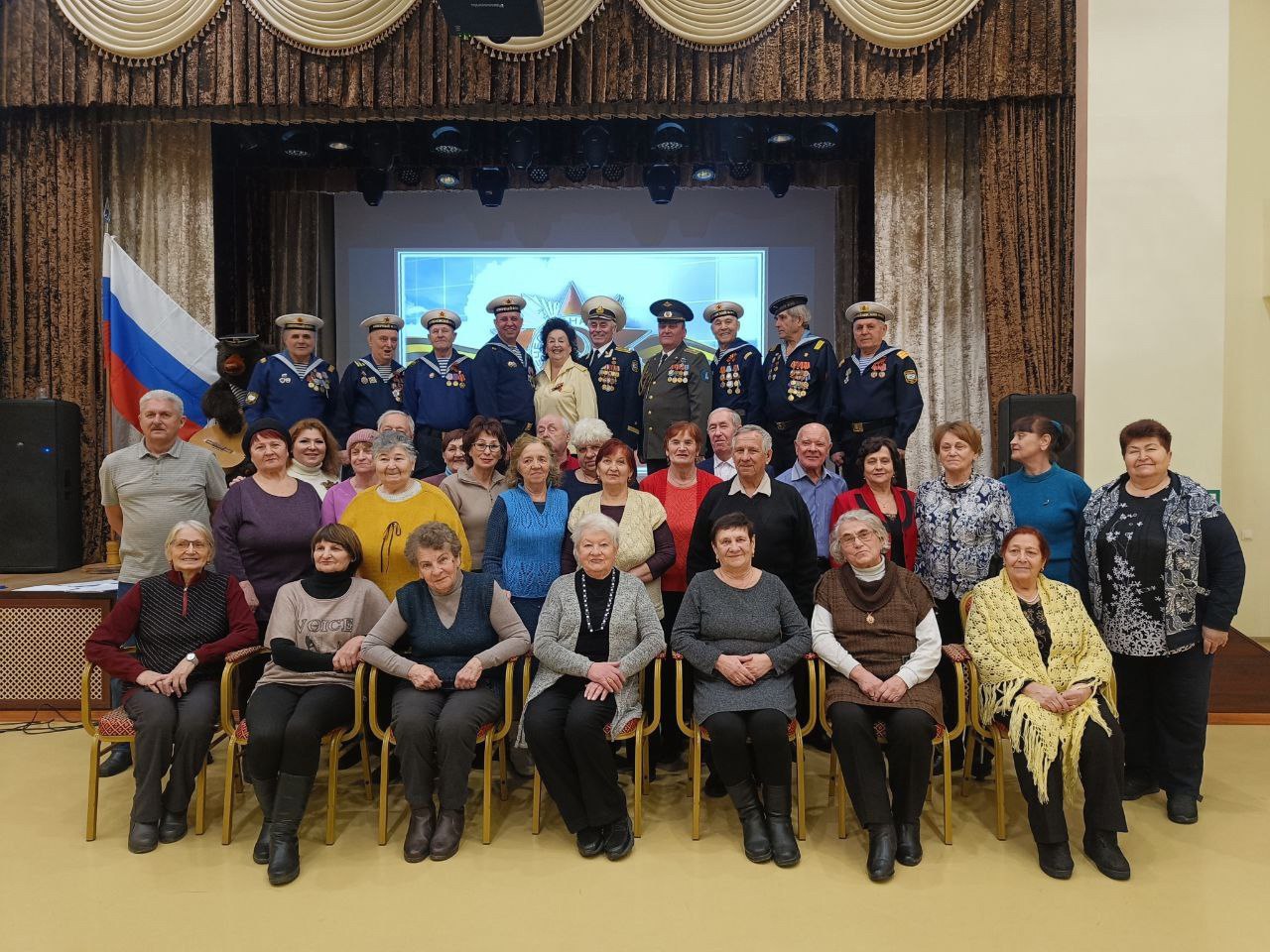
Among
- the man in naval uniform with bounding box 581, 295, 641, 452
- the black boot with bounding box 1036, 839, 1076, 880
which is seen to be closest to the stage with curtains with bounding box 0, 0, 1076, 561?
the man in naval uniform with bounding box 581, 295, 641, 452

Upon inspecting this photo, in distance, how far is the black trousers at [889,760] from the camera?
2793 mm

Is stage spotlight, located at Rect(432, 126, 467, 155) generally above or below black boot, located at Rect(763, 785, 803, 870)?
above

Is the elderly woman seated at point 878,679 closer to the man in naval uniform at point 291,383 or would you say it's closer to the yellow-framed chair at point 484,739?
the yellow-framed chair at point 484,739

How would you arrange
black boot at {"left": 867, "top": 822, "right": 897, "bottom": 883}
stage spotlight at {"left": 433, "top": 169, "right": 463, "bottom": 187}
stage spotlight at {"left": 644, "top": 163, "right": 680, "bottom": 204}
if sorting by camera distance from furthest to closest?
stage spotlight at {"left": 433, "top": 169, "right": 463, "bottom": 187}
stage spotlight at {"left": 644, "top": 163, "right": 680, "bottom": 204}
black boot at {"left": 867, "top": 822, "right": 897, "bottom": 883}

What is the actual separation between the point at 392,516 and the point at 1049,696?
7.00ft

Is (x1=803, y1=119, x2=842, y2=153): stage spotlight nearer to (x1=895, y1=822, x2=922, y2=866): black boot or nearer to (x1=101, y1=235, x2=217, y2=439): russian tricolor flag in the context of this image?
(x1=101, y1=235, x2=217, y2=439): russian tricolor flag

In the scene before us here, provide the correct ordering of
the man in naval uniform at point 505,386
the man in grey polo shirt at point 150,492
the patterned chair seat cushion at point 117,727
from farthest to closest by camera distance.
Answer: the man in naval uniform at point 505,386 → the man in grey polo shirt at point 150,492 → the patterned chair seat cushion at point 117,727

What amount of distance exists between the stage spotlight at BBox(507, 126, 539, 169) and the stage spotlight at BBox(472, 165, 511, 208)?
1.54 ft

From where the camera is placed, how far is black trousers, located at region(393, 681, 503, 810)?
9.46ft

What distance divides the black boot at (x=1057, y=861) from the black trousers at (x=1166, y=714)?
677 millimetres

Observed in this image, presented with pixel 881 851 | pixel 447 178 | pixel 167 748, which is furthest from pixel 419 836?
pixel 447 178

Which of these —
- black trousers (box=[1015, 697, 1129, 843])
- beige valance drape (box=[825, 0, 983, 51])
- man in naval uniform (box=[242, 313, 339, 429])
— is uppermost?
beige valance drape (box=[825, 0, 983, 51])

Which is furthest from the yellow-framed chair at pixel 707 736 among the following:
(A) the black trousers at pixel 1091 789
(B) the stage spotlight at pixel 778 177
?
(B) the stage spotlight at pixel 778 177

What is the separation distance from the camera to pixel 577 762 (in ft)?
9.48
